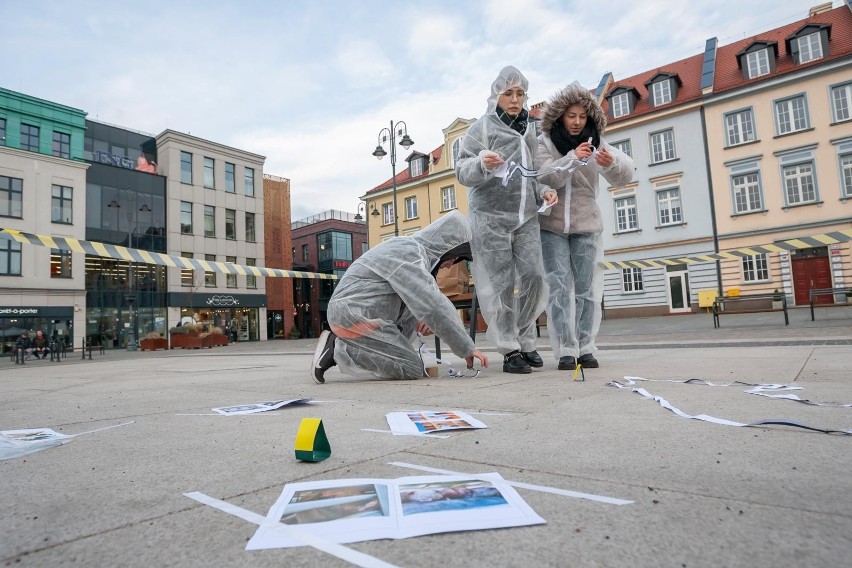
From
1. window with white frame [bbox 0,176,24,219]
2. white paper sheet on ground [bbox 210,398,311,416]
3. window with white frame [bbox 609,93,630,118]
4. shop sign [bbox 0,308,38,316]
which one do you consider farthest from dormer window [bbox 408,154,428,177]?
white paper sheet on ground [bbox 210,398,311,416]

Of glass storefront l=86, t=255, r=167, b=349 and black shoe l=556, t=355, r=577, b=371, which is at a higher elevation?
glass storefront l=86, t=255, r=167, b=349

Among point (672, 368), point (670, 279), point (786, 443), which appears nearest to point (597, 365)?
point (672, 368)

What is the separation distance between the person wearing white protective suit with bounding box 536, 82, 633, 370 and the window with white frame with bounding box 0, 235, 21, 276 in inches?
1112

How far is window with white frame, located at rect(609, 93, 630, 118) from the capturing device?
25703mm

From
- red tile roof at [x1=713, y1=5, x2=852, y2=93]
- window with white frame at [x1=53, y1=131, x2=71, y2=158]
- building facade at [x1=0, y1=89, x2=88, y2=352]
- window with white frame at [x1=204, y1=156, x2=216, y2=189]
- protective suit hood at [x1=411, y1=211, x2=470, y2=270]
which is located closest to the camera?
protective suit hood at [x1=411, y1=211, x2=470, y2=270]

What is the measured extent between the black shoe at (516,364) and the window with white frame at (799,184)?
71.5 ft

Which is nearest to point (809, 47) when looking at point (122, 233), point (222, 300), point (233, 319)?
point (222, 300)

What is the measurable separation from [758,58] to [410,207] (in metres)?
19.6

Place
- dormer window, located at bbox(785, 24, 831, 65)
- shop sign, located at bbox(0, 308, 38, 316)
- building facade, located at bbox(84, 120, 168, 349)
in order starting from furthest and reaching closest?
1. building facade, located at bbox(84, 120, 168, 349)
2. shop sign, located at bbox(0, 308, 38, 316)
3. dormer window, located at bbox(785, 24, 831, 65)

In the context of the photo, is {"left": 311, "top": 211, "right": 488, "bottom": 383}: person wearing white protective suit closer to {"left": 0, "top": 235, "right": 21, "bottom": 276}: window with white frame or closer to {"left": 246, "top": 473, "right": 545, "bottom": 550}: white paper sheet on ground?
{"left": 246, "top": 473, "right": 545, "bottom": 550}: white paper sheet on ground

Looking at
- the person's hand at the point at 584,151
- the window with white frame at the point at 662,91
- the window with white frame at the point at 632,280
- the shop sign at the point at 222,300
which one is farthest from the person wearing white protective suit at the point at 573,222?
the shop sign at the point at 222,300

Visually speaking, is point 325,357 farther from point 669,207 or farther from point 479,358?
point 669,207

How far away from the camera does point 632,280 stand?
2517cm

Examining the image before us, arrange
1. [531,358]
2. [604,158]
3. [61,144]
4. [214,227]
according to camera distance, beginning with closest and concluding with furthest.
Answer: [604,158] → [531,358] → [61,144] → [214,227]
